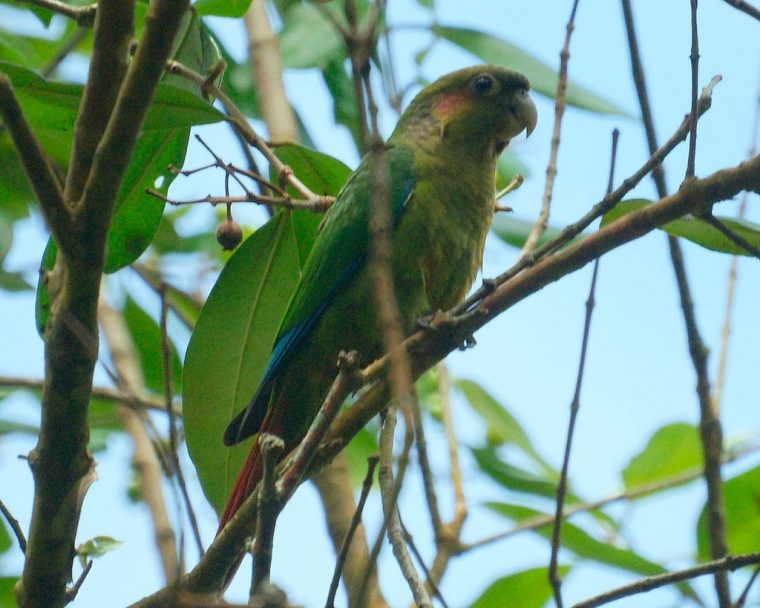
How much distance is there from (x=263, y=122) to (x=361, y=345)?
1.15 metres

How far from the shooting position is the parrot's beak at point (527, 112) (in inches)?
130

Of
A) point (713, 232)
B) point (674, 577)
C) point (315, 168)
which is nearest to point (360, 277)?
point (315, 168)

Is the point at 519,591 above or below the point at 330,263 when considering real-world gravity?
below

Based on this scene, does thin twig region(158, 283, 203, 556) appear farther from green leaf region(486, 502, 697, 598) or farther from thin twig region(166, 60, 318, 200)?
green leaf region(486, 502, 697, 598)

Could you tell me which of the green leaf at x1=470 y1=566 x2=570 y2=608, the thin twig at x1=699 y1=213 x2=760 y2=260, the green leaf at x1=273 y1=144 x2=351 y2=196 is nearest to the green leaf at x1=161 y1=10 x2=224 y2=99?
the green leaf at x1=273 y1=144 x2=351 y2=196

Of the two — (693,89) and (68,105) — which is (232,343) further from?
Answer: (693,89)

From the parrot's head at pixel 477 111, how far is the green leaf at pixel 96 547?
1.60m

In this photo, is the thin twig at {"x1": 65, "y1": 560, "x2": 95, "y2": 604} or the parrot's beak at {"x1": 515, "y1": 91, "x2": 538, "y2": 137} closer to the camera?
the thin twig at {"x1": 65, "y1": 560, "x2": 95, "y2": 604}

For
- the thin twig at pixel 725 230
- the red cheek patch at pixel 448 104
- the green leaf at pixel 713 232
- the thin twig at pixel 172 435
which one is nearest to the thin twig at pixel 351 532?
the thin twig at pixel 172 435

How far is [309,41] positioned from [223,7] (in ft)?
3.22

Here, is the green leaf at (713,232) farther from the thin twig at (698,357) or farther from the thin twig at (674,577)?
the thin twig at (674,577)

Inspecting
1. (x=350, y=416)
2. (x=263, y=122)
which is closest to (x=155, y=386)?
(x=263, y=122)

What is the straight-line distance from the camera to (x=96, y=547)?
2.19 m

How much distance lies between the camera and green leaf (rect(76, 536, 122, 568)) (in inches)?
85.6
